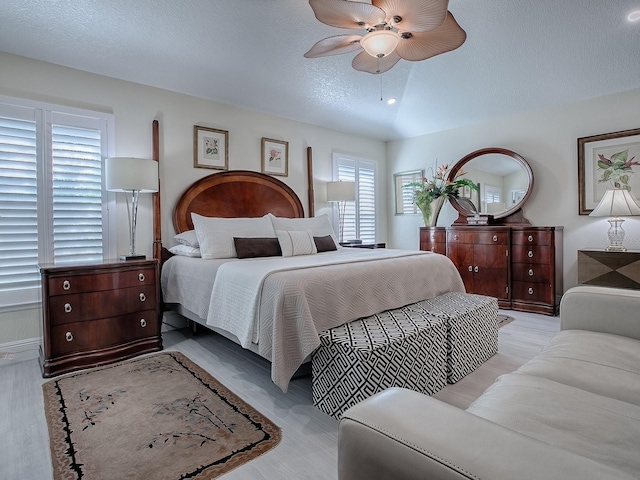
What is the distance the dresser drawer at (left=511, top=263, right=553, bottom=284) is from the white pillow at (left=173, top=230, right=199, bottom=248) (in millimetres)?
3764

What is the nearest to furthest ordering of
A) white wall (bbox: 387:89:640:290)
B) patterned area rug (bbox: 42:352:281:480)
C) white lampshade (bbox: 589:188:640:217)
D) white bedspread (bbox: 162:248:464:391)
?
patterned area rug (bbox: 42:352:281:480)
white bedspread (bbox: 162:248:464:391)
white lampshade (bbox: 589:188:640:217)
white wall (bbox: 387:89:640:290)

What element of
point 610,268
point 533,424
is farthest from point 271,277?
point 610,268

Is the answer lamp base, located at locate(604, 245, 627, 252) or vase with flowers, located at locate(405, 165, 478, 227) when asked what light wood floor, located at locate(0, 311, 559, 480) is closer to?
lamp base, located at locate(604, 245, 627, 252)

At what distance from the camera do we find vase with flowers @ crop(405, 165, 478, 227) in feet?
17.3

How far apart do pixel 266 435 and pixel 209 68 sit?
11.1 ft

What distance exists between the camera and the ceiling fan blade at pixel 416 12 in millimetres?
1944

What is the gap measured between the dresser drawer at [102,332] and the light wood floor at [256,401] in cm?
26

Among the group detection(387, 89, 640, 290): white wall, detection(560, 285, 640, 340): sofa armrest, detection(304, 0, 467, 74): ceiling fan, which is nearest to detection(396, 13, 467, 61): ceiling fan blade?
detection(304, 0, 467, 74): ceiling fan

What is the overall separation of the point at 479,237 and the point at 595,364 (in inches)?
138

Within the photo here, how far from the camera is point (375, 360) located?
194 centimetres

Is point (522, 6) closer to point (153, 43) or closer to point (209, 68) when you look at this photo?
point (209, 68)

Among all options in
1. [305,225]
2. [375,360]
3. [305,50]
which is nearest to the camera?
[375,360]

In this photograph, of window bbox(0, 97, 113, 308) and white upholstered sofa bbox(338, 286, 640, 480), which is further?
window bbox(0, 97, 113, 308)

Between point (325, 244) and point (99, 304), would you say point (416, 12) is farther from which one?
point (99, 304)
